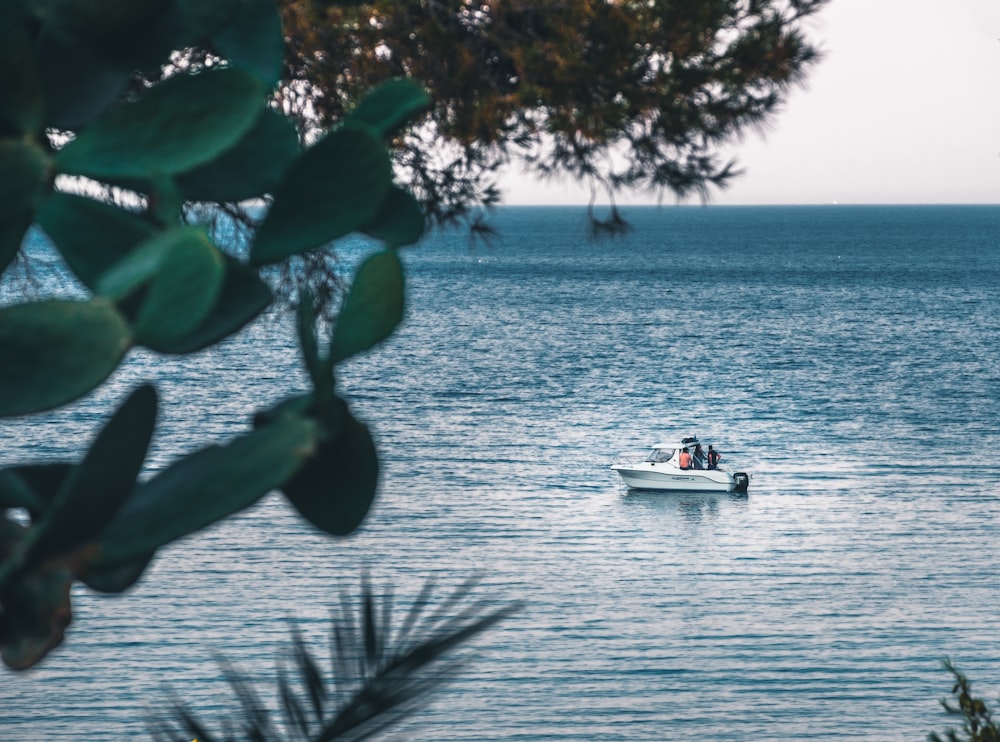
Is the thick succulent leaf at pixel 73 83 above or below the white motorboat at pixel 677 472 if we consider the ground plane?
above

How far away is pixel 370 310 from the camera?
57.4 inches

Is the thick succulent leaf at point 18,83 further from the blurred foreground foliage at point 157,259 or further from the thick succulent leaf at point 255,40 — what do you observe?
the thick succulent leaf at point 255,40

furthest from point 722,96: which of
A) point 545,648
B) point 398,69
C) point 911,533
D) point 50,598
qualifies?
point 911,533

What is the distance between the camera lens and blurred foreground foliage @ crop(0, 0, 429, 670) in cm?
116

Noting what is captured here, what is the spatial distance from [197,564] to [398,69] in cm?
3700

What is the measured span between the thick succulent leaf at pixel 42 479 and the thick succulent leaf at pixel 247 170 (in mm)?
419

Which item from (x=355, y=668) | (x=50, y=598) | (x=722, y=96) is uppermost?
(x=722, y=96)

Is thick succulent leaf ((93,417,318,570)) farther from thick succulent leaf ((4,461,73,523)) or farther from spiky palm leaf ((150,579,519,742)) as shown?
thick succulent leaf ((4,461,73,523))

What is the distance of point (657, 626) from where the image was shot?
35.0 meters

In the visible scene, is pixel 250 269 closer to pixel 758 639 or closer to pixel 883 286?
pixel 758 639

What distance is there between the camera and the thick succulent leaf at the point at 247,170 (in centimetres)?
166

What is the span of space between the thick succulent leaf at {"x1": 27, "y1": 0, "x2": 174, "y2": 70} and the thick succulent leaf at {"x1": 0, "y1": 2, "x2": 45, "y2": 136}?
1.6 inches

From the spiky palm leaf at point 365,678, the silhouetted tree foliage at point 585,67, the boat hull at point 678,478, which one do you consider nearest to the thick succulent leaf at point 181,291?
the spiky palm leaf at point 365,678

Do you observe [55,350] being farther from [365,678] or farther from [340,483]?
[365,678]
